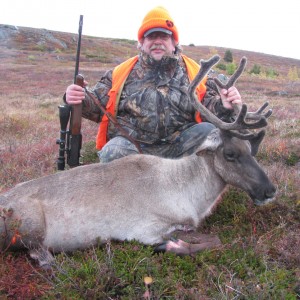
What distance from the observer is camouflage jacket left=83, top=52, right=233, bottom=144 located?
5941 millimetres

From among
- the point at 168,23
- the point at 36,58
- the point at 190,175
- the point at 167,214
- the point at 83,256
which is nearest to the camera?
the point at 83,256

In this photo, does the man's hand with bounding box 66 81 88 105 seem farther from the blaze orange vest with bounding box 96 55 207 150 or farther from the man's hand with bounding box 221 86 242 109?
the man's hand with bounding box 221 86 242 109

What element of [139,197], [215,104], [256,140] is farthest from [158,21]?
[139,197]

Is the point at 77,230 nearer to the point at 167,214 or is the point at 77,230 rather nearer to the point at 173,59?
the point at 167,214

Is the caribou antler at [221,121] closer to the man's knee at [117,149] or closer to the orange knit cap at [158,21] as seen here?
the orange knit cap at [158,21]

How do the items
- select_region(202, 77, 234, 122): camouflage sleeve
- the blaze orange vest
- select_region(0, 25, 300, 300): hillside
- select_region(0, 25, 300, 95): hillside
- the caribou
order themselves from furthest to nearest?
select_region(0, 25, 300, 95): hillside
the blaze orange vest
select_region(202, 77, 234, 122): camouflage sleeve
the caribou
select_region(0, 25, 300, 300): hillside

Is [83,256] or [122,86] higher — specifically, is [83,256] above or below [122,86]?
below


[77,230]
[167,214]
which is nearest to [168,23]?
[167,214]

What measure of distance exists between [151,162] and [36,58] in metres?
47.1

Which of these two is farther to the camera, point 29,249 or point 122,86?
point 122,86

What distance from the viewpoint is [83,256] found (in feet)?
13.2

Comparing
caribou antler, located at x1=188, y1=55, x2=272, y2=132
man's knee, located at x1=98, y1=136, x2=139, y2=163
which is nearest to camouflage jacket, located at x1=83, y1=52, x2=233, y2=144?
man's knee, located at x1=98, y1=136, x2=139, y2=163

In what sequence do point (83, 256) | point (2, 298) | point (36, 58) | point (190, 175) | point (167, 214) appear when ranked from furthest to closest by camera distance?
1. point (36, 58)
2. point (190, 175)
3. point (167, 214)
4. point (83, 256)
5. point (2, 298)

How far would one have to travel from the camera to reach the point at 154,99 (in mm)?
5930
